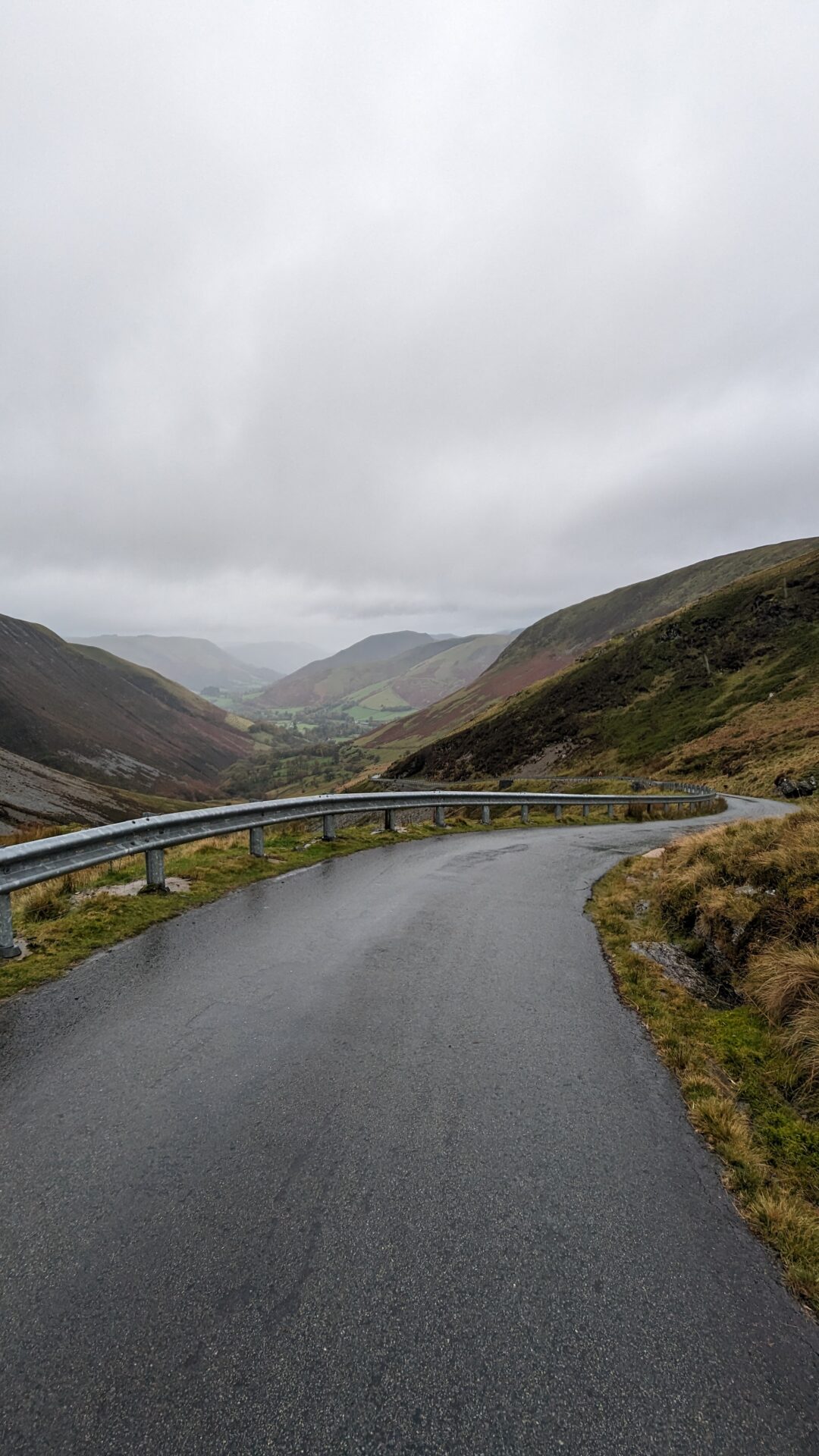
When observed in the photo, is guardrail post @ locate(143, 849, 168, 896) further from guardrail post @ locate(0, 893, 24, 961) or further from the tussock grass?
guardrail post @ locate(0, 893, 24, 961)

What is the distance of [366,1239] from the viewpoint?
2.77m

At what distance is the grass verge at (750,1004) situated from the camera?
337cm

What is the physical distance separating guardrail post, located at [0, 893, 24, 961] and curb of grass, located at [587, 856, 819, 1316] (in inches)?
252

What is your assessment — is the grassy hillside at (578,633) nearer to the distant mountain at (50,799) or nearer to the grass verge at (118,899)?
the distant mountain at (50,799)

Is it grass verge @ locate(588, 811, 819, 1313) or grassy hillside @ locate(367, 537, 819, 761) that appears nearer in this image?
grass verge @ locate(588, 811, 819, 1313)

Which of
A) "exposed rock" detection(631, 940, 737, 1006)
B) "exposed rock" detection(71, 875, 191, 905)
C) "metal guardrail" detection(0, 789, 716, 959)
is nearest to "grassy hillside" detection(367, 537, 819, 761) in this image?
"metal guardrail" detection(0, 789, 716, 959)

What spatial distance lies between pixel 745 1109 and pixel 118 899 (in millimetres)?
7517

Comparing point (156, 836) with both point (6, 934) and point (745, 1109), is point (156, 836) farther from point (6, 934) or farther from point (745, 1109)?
point (745, 1109)

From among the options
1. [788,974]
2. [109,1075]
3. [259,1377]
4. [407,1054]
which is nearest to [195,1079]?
[109,1075]

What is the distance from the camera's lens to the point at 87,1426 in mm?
1920

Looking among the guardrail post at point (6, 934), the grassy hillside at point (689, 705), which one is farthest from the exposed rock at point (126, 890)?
the grassy hillside at point (689, 705)

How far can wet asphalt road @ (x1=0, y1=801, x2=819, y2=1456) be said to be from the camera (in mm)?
2047

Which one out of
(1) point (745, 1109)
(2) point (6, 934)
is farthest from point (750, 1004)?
(2) point (6, 934)

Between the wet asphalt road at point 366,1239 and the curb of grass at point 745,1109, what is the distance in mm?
158
